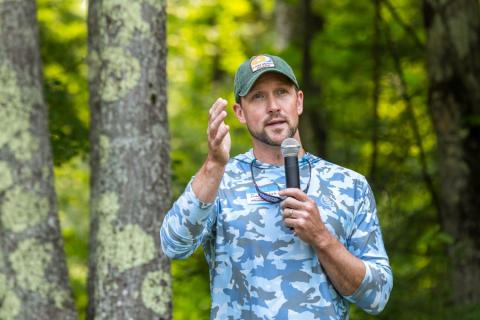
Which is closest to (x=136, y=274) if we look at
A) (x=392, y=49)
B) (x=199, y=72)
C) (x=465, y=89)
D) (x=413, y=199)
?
(x=465, y=89)

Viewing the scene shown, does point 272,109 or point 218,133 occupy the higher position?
point 272,109

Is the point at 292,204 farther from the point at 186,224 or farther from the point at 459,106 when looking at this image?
the point at 459,106

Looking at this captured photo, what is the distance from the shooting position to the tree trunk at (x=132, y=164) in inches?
208

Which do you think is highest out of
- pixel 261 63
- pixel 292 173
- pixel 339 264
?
pixel 261 63

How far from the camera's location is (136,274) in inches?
208

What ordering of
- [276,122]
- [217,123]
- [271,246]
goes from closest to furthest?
[217,123] < [271,246] < [276,122]

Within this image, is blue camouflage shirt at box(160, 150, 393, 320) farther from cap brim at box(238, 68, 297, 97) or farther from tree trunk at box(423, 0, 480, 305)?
tree trunk at box(423, 0, 480, 305)

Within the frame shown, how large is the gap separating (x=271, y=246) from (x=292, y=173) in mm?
322

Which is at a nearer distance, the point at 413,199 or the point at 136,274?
the point at 136,274

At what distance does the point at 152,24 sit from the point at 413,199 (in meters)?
4.84

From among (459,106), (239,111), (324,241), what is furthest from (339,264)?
(459,106)

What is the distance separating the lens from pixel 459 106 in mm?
7824

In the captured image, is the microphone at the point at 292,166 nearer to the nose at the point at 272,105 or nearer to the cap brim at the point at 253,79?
the nose at the point at 272,105

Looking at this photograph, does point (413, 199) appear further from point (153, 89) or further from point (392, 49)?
point (153, 89)
